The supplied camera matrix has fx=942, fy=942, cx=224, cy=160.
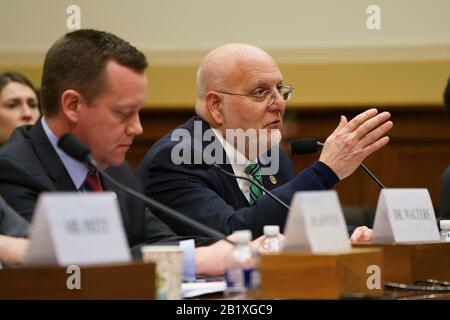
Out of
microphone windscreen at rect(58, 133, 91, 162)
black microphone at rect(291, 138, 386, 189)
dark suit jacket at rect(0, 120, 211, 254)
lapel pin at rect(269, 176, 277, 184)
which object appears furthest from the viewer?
lapel pin at rect(269, 176, 277, 184)

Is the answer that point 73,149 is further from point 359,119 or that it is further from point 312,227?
point 359,119

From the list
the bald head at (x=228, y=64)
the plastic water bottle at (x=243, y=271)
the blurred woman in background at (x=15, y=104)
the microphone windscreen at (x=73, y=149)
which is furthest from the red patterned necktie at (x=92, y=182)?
the blurred woman in background at (x=15, y=104)

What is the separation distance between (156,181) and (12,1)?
309 centimetres

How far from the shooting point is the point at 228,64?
3730 mm

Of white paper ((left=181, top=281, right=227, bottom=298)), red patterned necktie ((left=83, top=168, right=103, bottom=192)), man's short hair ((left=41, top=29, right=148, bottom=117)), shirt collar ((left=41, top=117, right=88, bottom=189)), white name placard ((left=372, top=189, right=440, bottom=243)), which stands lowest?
white paper ((left=181, top=281, right=227, bottom=298))

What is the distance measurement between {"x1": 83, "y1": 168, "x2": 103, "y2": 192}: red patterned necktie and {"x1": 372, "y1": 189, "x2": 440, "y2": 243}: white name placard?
2.76 feet

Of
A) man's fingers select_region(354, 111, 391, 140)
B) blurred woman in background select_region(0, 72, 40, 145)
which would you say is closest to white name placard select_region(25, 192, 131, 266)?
man's fingers select_region(354, 111, 391, 140)

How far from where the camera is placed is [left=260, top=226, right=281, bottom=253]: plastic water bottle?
249cm

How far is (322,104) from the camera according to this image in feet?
21.1

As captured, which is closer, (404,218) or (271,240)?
(271,240)

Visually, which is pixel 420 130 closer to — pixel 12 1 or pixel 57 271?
pixel 12 1

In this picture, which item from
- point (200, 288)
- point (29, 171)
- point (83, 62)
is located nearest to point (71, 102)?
point (83, 62)

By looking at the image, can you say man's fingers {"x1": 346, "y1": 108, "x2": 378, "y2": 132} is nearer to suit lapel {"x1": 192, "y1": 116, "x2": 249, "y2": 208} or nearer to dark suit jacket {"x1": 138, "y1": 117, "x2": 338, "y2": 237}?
dark suit jacket {"x1": 138, "y1": 117, "x2": 338, "y2": 237}

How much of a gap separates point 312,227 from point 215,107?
170 cm
